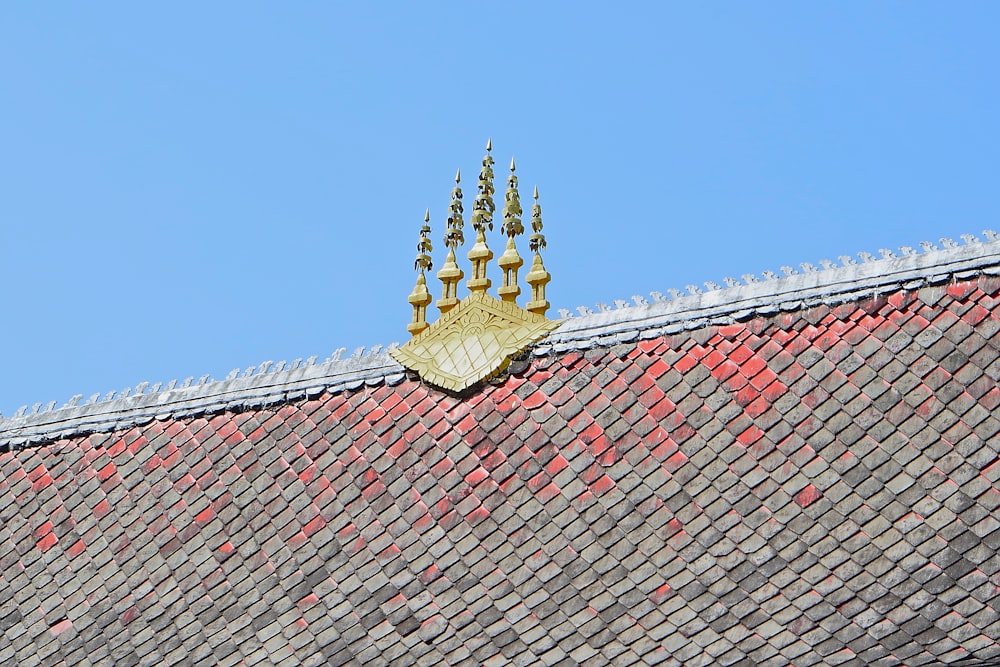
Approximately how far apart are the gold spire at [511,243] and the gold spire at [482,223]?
0.17 m

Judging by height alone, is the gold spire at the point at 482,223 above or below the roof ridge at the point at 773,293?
above

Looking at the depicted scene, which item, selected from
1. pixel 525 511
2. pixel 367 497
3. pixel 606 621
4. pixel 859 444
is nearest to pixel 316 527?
pixel 367 497

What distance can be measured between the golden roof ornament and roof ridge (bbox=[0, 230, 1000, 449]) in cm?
24

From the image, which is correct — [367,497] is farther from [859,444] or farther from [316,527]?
[859,444]

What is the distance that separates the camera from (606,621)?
12336 mm

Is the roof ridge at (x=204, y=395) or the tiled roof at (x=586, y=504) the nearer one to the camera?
the tiled roof at (x=586, y=504)

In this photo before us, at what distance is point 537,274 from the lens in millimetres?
15070

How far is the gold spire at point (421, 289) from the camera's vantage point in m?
15.3

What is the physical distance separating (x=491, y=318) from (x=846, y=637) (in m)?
4.68

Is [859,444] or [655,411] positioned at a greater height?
[655,411]

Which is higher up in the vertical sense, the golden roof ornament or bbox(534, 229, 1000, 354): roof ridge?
the golden roof ornament

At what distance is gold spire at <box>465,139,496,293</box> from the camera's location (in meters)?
15.2

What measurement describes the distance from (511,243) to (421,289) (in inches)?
35.5

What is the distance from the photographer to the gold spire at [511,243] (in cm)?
1501
